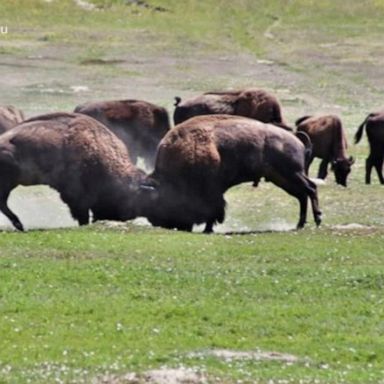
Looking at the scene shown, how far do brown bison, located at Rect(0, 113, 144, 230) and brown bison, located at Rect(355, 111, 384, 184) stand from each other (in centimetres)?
866

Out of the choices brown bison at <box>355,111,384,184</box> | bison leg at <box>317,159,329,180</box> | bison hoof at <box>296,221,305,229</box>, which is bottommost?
bison leg at <box>317,159,329,180</box>

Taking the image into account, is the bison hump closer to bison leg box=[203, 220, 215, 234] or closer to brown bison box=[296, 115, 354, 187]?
bison leg box=[203, 220, 215, 234]

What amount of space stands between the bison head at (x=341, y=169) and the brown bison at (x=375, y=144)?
1.53 ft

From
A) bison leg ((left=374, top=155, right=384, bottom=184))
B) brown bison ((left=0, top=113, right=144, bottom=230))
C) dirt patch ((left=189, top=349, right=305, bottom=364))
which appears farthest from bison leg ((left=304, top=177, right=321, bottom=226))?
dirt patch ((left=189, top=349, right=305, bottom=364))

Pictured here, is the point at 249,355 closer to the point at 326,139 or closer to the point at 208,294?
the point at 208,294

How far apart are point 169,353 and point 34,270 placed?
4242mm

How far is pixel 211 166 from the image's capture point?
23.6 m

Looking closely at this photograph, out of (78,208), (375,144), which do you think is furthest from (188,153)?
(375,144)

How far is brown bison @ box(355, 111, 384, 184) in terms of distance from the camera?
30891 millimetres

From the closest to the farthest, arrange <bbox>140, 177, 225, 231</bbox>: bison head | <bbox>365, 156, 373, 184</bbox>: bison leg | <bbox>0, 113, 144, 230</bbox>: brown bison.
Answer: <bbox>0, 113, 144, 230</bbox>: brown bison, <bbox>140, 177, 225, 231</bbox>: bison head, <bbox>365, 156, 373, 184</bbox>: bison leg

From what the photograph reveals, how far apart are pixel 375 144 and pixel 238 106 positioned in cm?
323

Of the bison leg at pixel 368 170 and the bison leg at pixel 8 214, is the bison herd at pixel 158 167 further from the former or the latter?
the bison leg at pixel 368 170

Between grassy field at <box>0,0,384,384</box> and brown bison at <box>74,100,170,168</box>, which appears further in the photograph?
brown bison at <box>74,100,170,168</box>

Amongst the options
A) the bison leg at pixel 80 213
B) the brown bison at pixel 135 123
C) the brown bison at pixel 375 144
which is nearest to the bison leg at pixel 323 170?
the brown bison at pixel 375 144
